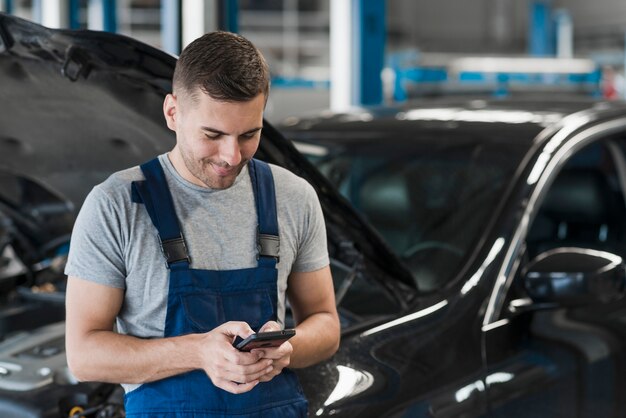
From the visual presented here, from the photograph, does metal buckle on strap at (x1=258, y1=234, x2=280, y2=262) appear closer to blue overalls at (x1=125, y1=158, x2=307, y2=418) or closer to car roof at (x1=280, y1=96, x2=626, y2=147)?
blue overalls at (x1=125, y1=158, x2=307, y2=418)

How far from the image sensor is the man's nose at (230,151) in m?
1.53

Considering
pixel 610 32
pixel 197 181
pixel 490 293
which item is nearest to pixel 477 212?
pixel 490 293

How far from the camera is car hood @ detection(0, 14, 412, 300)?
1.77m

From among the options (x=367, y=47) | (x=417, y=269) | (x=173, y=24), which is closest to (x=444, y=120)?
(x=417, y=269)

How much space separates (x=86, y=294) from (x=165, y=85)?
Answer: 0.45 metres

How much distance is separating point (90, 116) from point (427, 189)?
3.38 feet

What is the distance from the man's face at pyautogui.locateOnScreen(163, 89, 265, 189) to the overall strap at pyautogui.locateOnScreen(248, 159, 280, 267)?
86 mm

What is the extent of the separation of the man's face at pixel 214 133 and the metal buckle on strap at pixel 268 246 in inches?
4.5

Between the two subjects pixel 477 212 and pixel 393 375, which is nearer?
pixel 393 375

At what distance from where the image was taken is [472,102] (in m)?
3.33

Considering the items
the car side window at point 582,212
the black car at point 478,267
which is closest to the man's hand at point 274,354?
the black car at point 478,267

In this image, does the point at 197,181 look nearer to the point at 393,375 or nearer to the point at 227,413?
the point at 227,413

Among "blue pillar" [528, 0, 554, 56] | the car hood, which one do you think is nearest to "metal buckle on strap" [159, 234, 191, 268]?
the car hood

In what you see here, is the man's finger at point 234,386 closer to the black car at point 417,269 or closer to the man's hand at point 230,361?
the man's hand at point 230,361
